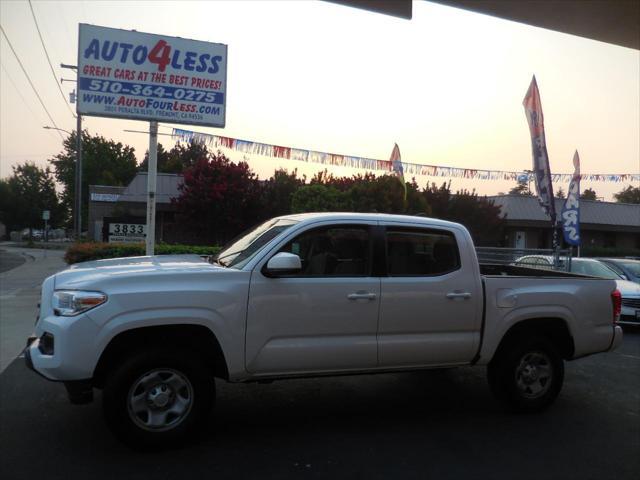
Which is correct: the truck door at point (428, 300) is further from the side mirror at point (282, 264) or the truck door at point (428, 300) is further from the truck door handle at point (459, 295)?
the side mirror at point (282, 264)

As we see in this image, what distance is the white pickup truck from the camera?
4.01m

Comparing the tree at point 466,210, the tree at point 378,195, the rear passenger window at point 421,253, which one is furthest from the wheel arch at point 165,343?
the tree at point 466,210

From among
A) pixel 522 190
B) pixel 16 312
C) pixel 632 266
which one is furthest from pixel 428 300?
pixel 522 190

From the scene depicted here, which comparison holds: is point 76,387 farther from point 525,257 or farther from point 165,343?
point 525,257

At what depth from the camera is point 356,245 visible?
492cm

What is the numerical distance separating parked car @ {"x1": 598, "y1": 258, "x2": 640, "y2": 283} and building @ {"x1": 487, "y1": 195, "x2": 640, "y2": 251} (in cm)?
2071

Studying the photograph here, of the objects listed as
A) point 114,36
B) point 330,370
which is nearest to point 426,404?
point 330,370

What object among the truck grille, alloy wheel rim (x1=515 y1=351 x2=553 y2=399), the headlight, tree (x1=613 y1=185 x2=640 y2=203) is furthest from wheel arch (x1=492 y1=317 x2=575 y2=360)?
tree (x1=613 y1=185 x2=640 y2=203)

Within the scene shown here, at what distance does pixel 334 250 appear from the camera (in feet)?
15.9

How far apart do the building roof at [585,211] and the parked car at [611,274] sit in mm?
19667

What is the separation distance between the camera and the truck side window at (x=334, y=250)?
4723 millimetres

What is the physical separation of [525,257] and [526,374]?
9.53 m

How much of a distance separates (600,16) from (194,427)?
6406 mm

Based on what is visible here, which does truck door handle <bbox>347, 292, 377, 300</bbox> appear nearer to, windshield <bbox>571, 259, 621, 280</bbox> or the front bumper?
the front bumper
